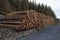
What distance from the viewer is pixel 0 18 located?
12.0m

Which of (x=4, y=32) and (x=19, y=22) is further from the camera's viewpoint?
(x=19, y=22)

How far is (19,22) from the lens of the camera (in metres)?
12.6

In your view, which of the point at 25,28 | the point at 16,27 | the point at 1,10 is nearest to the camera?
the point at 16,27

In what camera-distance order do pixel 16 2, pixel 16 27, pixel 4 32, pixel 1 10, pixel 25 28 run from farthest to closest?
pixel 16 2, pixel 1 10, pixel 25 28, pixel 16 27, pixel 4 32

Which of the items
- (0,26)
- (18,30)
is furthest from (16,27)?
(0,26)

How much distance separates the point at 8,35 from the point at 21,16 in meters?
3.47

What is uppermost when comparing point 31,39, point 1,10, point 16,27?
point 1,10

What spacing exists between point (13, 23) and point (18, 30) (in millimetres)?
533

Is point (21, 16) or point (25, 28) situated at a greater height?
point (21, 16)

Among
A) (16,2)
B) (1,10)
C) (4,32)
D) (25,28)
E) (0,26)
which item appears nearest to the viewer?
(4,32)

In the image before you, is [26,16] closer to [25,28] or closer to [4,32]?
[25,28]

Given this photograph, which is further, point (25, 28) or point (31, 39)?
point (25, 28)

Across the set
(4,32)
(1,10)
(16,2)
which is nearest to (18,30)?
(4,32)

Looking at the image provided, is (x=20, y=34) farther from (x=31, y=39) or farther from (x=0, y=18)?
(x=0, y=18)
